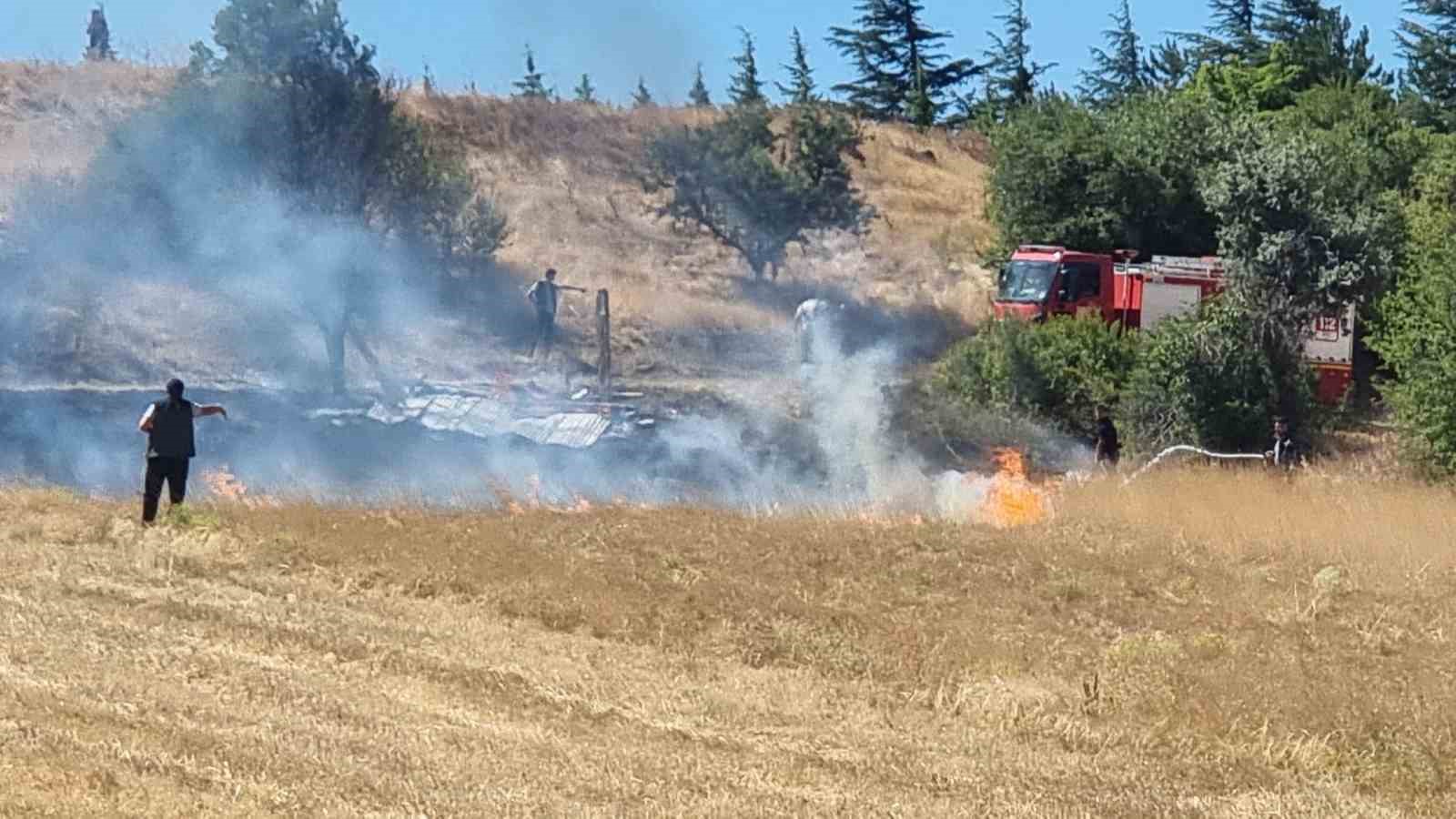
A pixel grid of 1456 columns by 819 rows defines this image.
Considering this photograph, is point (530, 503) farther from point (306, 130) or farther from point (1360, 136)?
point (1360, 136)

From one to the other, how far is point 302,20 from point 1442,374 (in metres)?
19.0

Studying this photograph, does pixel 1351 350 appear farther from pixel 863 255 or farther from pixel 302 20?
pixel 302 20

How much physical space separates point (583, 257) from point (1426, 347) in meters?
21.3

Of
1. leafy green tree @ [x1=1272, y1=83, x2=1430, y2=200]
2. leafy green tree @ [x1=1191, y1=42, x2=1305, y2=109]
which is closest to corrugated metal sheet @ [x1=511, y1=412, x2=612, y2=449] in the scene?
leafy green tree @ [x1=1272, y1=83, x2=1430, y2=200]

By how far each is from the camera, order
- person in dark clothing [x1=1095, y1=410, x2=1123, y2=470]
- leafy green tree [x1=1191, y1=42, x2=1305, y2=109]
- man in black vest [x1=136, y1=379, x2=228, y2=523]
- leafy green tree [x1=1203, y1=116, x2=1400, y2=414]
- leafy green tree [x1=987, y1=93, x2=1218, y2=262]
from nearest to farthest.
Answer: man in black vest [x1=136, y1=379, x2=228, y2=523] → person in dark clothing [x1=1095, y1=410, x2=1123, y2=470] → leafy green tree [x1=1203, y1=116, x2=1400, y2=414] → leafy green tree [x1=987, y1=93, x2=1218, y2=262] → leafy green tree [x1=1191, y1=42, x2=1305, y2=109]

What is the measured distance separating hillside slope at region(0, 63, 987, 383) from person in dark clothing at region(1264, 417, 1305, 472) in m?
11.1

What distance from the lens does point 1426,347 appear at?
2378 centimetres

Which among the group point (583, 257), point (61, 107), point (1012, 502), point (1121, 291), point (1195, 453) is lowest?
point (1012, 502)

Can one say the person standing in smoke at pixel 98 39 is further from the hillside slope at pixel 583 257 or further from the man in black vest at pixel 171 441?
the man in black vest at pixel 171 441

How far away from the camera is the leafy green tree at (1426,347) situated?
23.0m

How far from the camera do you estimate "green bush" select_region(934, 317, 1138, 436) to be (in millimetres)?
26609

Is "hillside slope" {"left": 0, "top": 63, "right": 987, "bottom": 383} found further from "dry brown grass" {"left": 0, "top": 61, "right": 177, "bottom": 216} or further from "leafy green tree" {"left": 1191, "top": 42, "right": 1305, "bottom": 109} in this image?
"leafy green tree" {"left": 1191, "top": 42, "right": 1305, "bottom": 109}

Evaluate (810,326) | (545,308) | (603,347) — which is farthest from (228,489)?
(810,326)

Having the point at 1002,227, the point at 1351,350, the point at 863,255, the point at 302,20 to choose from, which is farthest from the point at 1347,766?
the point at 863,255
